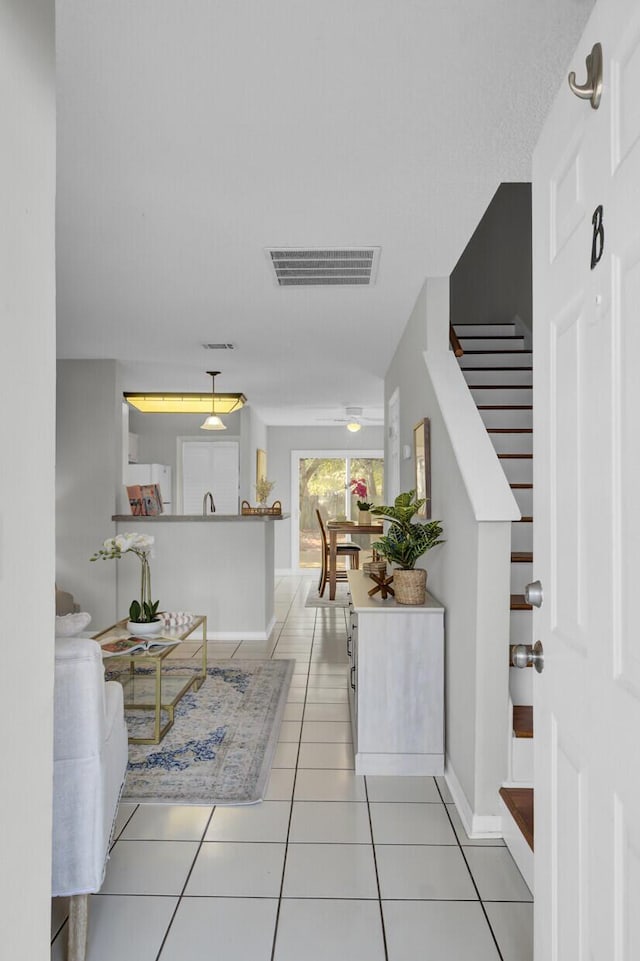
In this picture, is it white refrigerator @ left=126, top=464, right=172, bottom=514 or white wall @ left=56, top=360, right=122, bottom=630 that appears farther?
white refrigerator @ left=126, top=464, right=172, bottom=514

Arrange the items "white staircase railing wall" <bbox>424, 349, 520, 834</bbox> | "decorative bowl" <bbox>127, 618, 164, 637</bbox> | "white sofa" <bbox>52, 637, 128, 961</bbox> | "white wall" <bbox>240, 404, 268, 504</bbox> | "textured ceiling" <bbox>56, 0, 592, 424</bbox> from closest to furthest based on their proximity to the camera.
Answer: "textured ceiling" <bbox>56, 0, 592, 424</bbox>
"white sofa" <bbox>52, 637, 128, 961</bbox>
"white staircase railing wall" <bbox>424, 349, 520, 834</bbox>
"decorative bowl" <bbox>127, 618, 164, 637</bbox>
"white wall" <bbox>240, 404, 268, 504</bbox>

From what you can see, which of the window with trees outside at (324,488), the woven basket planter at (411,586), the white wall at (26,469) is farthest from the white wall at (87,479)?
the window with trees outside at (324,488)

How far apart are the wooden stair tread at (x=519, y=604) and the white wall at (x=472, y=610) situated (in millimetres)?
261

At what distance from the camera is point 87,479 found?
5.84 meters

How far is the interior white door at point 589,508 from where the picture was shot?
3.06 ft

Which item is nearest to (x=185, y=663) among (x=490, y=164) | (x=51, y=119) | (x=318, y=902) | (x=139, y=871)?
(x=139, y=871)

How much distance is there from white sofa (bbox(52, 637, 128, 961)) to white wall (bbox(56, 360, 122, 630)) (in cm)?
406

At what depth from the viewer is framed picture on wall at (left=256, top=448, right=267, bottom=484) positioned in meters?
9.62

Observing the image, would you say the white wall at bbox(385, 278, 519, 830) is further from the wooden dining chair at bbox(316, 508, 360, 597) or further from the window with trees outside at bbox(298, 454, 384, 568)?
the window with trees outside at bbox(298, 454, 384, 568)

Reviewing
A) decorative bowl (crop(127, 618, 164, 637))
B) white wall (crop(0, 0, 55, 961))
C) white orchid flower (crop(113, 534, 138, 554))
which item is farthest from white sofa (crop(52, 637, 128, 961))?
white orchid flower (crop(113, 534, 138, 554))

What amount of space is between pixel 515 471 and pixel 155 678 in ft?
8.34

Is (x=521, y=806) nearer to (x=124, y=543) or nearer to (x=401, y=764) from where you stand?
(x=401, y=764)

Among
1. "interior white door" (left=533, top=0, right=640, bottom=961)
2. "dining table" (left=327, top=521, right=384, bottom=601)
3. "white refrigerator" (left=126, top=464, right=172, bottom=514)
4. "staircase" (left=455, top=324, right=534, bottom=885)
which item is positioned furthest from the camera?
"white refrigerator" (left=126, top=464, right=172, bottom=514)

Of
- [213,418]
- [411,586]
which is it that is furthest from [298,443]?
[411,586]
